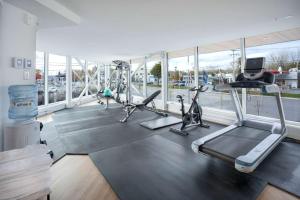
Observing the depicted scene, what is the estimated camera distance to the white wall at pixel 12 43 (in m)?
2.47

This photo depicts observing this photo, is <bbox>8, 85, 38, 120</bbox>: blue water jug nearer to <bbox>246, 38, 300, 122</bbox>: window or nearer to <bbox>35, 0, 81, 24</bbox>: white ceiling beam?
<bbox>35, 0, 81, 24</bbox>: white ceiling beam

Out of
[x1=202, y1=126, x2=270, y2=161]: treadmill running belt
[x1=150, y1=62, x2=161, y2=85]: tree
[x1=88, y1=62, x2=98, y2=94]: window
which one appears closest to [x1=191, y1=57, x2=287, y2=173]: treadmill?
[x1=202, y1=126, x2=270, y2=161]: treadmill running belt

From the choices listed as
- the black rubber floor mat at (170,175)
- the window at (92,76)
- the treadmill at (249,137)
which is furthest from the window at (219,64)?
the window at (92,76)

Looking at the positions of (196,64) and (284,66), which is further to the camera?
(196,64)

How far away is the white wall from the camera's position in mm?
2467

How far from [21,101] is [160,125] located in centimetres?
330

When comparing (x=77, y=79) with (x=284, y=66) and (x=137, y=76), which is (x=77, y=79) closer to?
(x=137, y=76)

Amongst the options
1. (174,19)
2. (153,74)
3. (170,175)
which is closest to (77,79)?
(153,74)

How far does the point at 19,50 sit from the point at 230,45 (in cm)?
516

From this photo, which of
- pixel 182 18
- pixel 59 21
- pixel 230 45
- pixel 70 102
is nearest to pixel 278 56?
pixel 230 45

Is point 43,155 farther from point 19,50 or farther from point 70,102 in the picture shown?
point 70,102

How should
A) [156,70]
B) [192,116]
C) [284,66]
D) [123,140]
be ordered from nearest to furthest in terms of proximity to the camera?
[123,140] → [284,66] → [192,116] → [156,70]

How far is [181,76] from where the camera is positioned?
6.86 metres

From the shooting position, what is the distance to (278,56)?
14.1 feet
